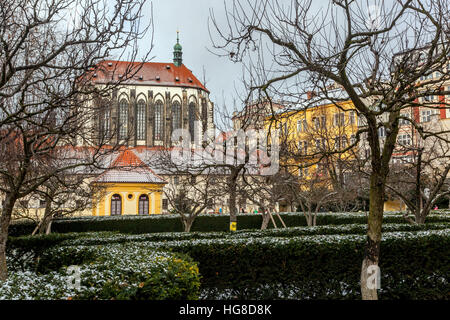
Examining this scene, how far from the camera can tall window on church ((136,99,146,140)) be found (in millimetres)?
67875

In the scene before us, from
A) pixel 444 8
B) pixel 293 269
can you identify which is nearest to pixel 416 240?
pixel 293 269

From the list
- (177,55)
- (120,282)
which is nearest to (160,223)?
(120,282)

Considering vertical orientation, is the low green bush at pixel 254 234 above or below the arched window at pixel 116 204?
below

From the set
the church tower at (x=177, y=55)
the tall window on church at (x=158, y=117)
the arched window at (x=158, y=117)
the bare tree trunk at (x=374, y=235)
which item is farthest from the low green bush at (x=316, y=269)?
the church tower at (x=177, y=55)

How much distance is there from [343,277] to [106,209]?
112 ft

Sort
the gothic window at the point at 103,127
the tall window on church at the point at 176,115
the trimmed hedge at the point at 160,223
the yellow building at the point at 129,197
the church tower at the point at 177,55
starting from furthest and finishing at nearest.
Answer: the church tower at the point at 177,55 < the tall window on church at the point at 176,115 < the yellow building at the point at 129,197 < the trimmed hedge at the point at 160,223 < the gothic window at the point at 103,127

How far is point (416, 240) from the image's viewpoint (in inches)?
317

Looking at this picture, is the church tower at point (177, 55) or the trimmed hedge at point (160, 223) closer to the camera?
the trimmed hedge at point (160, 223)

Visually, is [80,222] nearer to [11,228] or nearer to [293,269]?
[11,228]

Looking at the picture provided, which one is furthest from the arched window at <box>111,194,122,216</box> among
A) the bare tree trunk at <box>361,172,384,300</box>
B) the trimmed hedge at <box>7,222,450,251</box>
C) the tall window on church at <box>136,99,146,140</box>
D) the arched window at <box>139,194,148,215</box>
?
the bare tree trunk at <box>361,172,384,300</box>

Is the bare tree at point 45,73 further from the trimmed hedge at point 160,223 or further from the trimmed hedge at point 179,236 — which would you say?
the trimmed hedge at point 160,223

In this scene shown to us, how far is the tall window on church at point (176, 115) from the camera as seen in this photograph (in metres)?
69.8

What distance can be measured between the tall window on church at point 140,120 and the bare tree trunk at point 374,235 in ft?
206

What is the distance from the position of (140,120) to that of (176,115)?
19.8 ft
